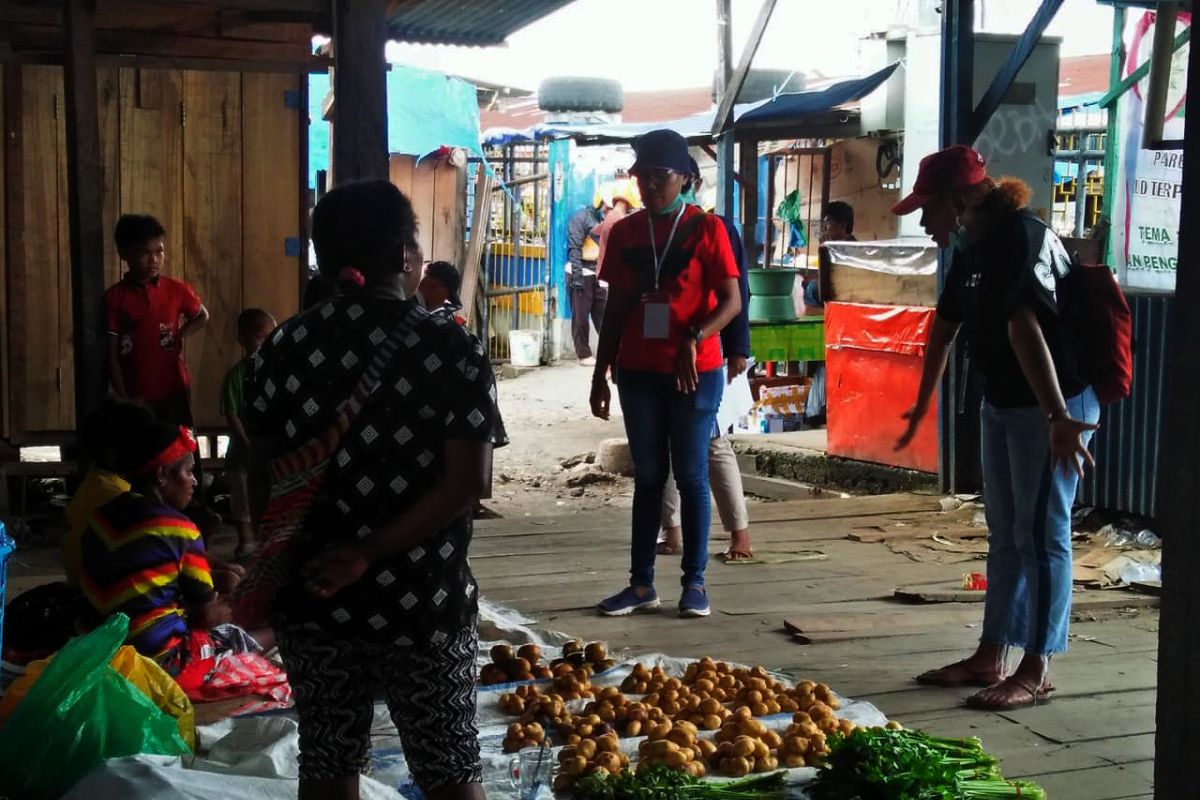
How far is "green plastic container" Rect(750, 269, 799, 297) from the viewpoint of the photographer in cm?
1190

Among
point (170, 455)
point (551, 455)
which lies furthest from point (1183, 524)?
point (551, 455)

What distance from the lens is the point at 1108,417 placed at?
792cm

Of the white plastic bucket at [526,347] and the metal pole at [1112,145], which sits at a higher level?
the metal pole at [1112,145]

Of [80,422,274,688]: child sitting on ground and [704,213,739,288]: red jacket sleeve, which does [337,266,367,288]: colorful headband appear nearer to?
[80,422,274,688]: child sitting on ground

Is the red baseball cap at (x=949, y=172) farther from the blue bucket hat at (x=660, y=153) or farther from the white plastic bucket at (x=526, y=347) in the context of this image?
the white plastic bucket at (x=526, y=347)

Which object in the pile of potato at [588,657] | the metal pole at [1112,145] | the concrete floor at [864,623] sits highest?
the metal pole at [1112,145]

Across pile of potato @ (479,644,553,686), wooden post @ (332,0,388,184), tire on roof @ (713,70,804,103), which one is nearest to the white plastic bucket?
tire on roof @ (713,70,804,103)

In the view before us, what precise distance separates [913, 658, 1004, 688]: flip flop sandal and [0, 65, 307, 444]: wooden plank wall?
16.0 feet

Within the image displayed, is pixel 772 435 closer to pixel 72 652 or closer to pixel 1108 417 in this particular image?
pixel 1108 417

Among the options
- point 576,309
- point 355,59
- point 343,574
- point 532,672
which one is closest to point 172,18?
point 355,59

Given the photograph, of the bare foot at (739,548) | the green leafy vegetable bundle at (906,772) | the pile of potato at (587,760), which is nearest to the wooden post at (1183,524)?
the green leafy vegetable bundle at (906,772)

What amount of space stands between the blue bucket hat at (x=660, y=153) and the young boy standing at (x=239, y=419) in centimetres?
260

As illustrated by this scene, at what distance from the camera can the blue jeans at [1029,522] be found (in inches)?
179

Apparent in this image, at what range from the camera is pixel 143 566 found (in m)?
4.24
